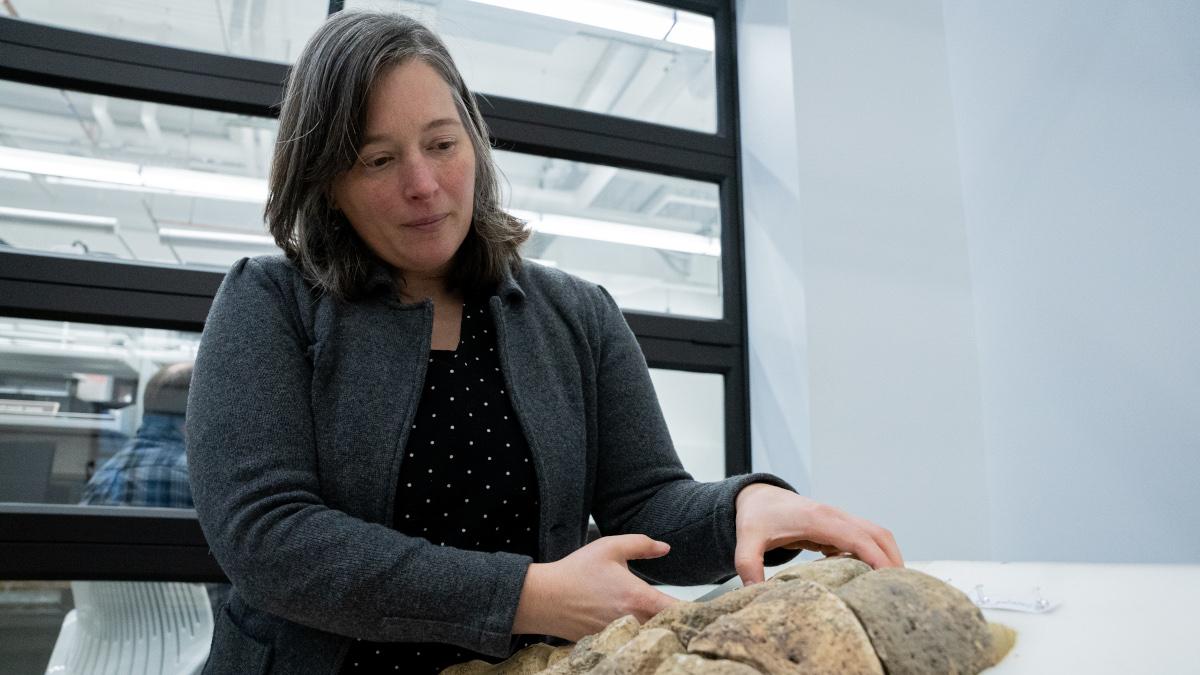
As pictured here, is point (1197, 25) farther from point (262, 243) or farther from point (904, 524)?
point (262, 243)

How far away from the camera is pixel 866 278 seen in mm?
2178

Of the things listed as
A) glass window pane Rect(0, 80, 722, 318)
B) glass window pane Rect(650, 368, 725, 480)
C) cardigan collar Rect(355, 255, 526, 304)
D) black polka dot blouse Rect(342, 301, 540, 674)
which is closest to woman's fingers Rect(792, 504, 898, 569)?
black polka dot blouse Rect(342, 301, 540, 674)

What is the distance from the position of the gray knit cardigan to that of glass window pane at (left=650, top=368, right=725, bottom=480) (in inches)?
48.7

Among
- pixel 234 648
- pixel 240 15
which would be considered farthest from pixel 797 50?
pixel 234 648

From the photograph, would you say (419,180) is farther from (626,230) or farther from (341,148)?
(626,230)

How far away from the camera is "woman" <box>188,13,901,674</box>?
73cm

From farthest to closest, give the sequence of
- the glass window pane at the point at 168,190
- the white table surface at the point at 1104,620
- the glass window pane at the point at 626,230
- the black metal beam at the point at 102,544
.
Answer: the glass window pane at the point at 626,230
the glass window pane at the point at 168,190
the black metal beam at the point at 102,544
the white table surface at the point at 1104,620

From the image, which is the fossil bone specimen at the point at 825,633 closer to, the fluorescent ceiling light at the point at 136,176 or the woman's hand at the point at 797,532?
the woman's hand at the point at 797,532

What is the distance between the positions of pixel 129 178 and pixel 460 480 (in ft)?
5.05

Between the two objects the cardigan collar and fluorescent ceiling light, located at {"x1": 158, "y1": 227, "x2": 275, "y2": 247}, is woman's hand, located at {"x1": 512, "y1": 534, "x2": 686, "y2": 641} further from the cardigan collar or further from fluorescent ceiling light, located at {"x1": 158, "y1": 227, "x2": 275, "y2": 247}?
fluorescent ceiling light, located at {"x1": 158, "y1": 227, "x2": 275, "y2": 247}

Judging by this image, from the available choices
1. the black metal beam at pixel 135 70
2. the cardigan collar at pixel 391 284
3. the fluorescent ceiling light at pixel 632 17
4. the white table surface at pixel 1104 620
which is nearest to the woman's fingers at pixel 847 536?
the white table surface at pixel 1104 620

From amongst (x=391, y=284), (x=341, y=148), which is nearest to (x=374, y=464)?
(x=391, y=284)

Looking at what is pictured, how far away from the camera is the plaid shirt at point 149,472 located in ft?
5.99

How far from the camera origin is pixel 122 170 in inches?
79.2
